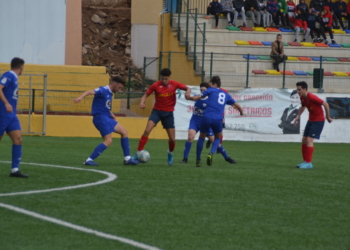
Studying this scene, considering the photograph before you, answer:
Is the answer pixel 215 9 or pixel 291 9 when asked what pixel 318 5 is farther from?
pixel 215 9

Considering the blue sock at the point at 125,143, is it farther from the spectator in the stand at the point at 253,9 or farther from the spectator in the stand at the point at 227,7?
the spectator in the stand at the point at 253,9

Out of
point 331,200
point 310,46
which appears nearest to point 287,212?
point 331,200

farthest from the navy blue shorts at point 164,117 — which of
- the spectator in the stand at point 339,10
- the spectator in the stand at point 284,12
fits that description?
the spectator in the stand at point 339,10

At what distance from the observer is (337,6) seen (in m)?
31.6

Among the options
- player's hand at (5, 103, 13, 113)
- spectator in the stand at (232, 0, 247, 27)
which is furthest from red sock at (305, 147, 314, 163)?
spectator in the stand at (232, 0, 247, 27)

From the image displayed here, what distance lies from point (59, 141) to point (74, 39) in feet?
46.5

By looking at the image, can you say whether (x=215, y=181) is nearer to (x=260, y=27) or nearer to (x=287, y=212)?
(x=287, y=212)

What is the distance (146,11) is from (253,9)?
15.2m

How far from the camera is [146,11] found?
4372cm

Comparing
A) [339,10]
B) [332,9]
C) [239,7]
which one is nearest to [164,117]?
[239,7]

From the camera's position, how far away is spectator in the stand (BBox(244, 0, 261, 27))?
29766 millimetres

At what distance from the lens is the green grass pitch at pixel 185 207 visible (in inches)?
229

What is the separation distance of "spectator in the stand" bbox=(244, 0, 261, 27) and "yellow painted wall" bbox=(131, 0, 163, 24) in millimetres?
13935

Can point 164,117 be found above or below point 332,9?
below
